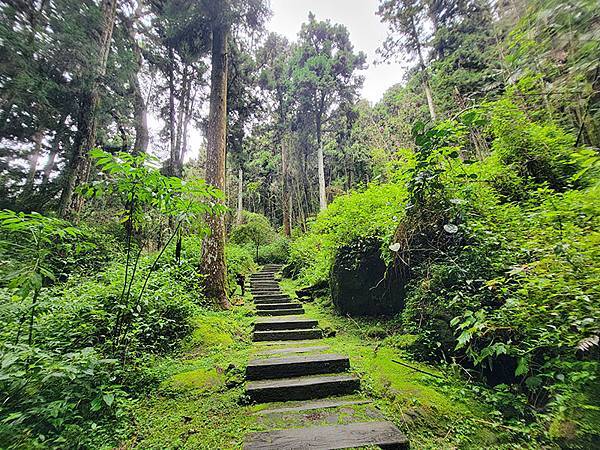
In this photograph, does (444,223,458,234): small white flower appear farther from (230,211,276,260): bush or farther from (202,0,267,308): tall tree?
(230,211,276,260): bush

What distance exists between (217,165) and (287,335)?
405cm

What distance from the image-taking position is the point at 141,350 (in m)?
3.22

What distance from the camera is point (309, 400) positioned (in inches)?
104

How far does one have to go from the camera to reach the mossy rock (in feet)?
14.4

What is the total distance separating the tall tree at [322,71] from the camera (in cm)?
1645

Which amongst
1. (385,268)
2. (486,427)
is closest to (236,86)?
(385,268)

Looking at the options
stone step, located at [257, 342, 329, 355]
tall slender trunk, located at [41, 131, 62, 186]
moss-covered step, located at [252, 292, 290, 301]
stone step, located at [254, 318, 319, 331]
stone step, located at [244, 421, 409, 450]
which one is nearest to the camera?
stone step, located at [244, 421, 409, 450]

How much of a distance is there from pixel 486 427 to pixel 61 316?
4.48 metres

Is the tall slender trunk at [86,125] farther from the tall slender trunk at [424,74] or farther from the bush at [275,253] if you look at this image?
the tall slender trunk at [424,74]

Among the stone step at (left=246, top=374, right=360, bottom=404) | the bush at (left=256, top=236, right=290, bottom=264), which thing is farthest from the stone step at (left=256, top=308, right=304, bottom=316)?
the bush at (left=256, top=236, right=290, bottom=264)

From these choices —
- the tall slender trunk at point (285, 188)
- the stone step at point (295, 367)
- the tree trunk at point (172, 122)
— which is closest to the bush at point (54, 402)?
the stone step at point (295, 367)

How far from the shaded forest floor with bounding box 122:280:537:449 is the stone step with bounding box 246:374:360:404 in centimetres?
10

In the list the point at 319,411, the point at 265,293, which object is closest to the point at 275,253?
A: the point at 265,293

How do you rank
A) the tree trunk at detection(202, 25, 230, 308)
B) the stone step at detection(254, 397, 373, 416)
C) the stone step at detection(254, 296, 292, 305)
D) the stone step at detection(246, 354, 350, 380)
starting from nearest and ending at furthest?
the stone step at detection(254, 397, 373, 416)
the stone step at detection(246, 354, 350, 380)
the tree trunk at detection(202, 25, 230, 308)
the stone step at detection(254, 296, 292, 305)
